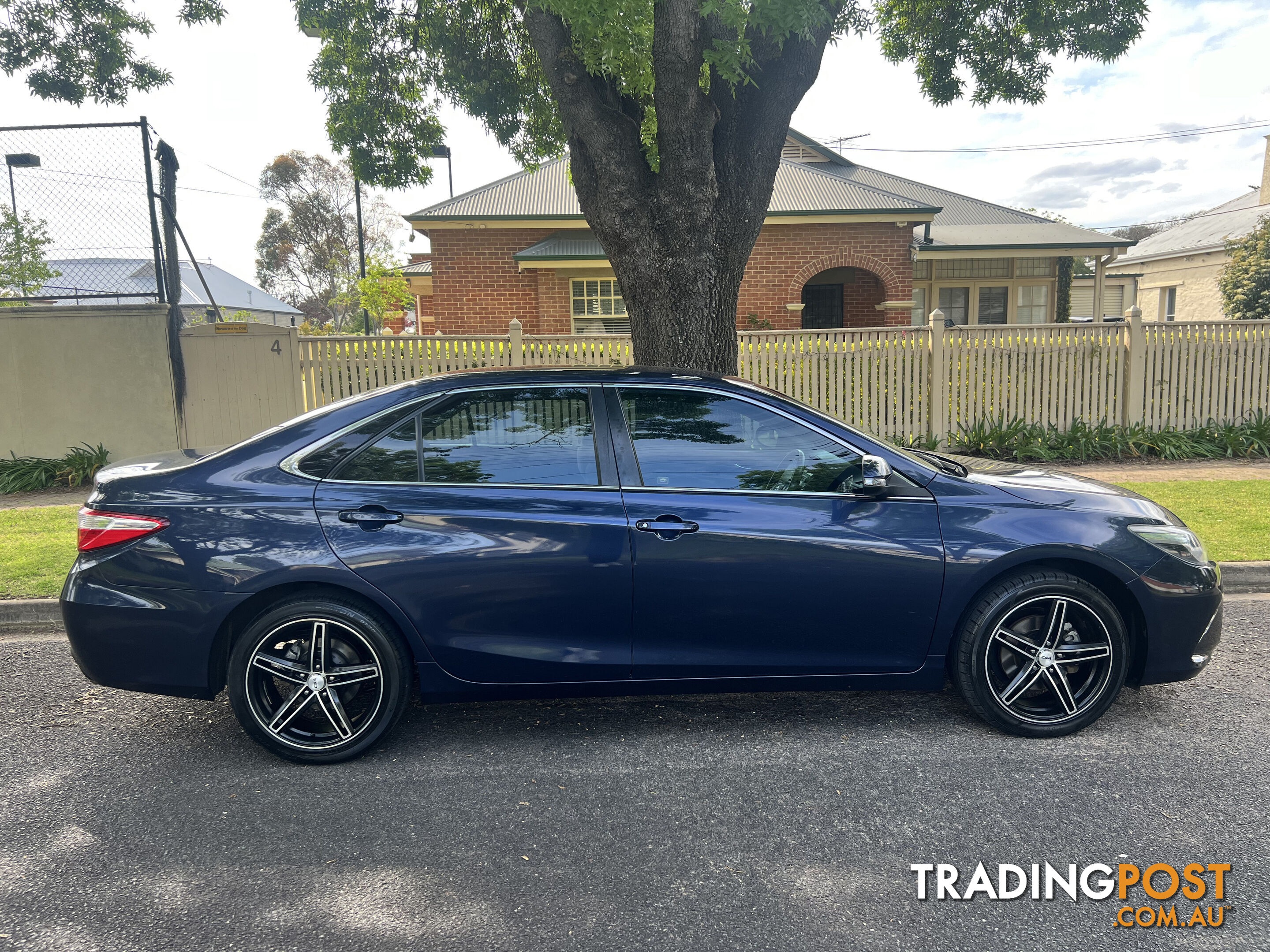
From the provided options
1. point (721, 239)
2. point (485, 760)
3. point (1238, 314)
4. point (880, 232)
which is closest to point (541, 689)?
point (485, 760)

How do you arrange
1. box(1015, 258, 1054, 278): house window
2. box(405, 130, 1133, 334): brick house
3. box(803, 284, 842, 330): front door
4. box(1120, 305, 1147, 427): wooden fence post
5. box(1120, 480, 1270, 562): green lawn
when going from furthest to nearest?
box(1015, 258, 1054, 278): house window
box(803, 284, 842, 330): front door
box(405, 130, 1133, 334): brick house
box(1120, 305, 1147, 427): wooden fence post
box(1120, 480, 1270, 562): green lawn

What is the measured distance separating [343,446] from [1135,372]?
1116cm

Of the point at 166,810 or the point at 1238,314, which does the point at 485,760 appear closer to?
the point at 166,810

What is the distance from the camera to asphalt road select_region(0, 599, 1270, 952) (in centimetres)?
261

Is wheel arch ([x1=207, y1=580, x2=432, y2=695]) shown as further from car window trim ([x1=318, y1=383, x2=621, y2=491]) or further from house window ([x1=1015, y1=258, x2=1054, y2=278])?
house window ([x1=1015, y1=258, x2=1054, y2=278])

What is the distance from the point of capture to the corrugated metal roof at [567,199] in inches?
695

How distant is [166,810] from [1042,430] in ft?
36.2

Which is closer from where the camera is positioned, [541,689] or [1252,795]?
[1252,795]

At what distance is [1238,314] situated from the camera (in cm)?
2295

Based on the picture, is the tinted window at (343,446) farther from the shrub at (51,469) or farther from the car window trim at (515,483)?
the shrub at (51,469)

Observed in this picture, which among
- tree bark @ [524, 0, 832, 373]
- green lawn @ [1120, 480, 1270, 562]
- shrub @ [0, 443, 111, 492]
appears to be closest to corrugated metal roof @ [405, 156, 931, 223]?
shrub @ [0, 443, 111, 492]

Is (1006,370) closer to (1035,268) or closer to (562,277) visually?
(562,277)

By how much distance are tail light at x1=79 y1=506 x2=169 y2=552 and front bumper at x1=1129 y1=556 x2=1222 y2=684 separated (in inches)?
159

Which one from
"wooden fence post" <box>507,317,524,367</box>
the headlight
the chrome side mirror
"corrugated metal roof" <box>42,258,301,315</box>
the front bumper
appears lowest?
the front bumper
